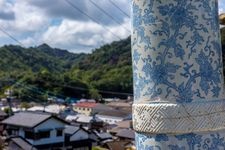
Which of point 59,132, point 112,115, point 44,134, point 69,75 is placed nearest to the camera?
point 44,134

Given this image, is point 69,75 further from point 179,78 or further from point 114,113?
point 179,78

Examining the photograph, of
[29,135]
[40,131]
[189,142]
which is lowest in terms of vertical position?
[29,135]

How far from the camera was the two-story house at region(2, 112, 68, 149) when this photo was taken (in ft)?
54.9

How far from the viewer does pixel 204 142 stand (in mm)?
1075

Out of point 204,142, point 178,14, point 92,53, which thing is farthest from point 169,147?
point 92,53

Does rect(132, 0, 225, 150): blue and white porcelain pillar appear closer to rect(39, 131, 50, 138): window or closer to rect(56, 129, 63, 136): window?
rect(39, 131, 50, 138): window

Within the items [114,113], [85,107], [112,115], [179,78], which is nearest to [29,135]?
[179,78]

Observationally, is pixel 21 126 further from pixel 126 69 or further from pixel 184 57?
pixel 126 69

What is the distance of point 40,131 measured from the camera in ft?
55.5

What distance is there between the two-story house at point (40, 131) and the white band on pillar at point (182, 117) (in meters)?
15.8

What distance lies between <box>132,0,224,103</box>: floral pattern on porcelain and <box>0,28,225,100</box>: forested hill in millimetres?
27955

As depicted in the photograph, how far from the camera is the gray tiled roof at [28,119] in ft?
55.4

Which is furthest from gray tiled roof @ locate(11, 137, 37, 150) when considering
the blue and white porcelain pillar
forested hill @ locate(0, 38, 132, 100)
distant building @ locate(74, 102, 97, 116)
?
distant building @ locate(74, 102, 97, 116)

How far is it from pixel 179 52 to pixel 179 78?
0.08m
